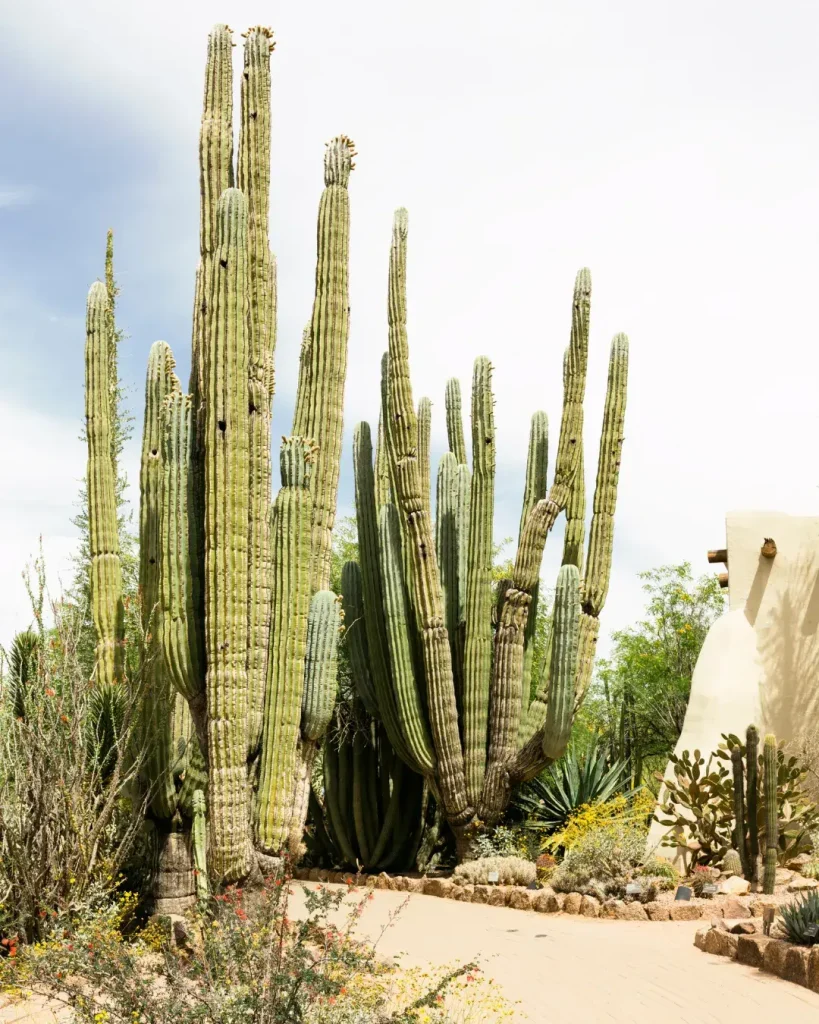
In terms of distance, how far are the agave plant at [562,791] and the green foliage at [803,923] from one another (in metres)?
4.43

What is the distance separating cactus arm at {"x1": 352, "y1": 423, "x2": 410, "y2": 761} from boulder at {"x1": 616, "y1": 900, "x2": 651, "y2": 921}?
115 inches

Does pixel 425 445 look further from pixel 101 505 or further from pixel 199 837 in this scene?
pixel 199 837

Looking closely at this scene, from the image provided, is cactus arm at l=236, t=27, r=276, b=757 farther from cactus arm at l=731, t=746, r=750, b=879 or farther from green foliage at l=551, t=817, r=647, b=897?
cactus arm at l=731, t=746, r=750, b=879

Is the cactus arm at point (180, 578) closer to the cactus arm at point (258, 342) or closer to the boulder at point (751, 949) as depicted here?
the cactus arm at point (258, 342)

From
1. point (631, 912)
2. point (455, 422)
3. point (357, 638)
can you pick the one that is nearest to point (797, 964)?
point (631, 912)

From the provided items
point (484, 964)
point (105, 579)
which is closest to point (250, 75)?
point (105, 579)

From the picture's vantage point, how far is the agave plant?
10.9 metres

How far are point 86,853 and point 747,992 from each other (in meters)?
4.03

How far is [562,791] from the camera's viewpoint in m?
10.9

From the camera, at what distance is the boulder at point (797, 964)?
5906mm

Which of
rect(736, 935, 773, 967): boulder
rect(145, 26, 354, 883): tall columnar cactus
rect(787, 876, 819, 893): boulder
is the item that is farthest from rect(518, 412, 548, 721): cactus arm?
rect(736, 935, 773, 967): boulder

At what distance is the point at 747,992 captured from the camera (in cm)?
582

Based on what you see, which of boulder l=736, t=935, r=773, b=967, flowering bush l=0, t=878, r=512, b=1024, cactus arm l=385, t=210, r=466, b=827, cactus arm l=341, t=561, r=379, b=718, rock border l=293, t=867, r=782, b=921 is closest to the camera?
flowering bush l=0, t=878, r=512, b=1024

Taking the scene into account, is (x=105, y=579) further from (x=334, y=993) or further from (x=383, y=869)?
(x=334, y=993)
